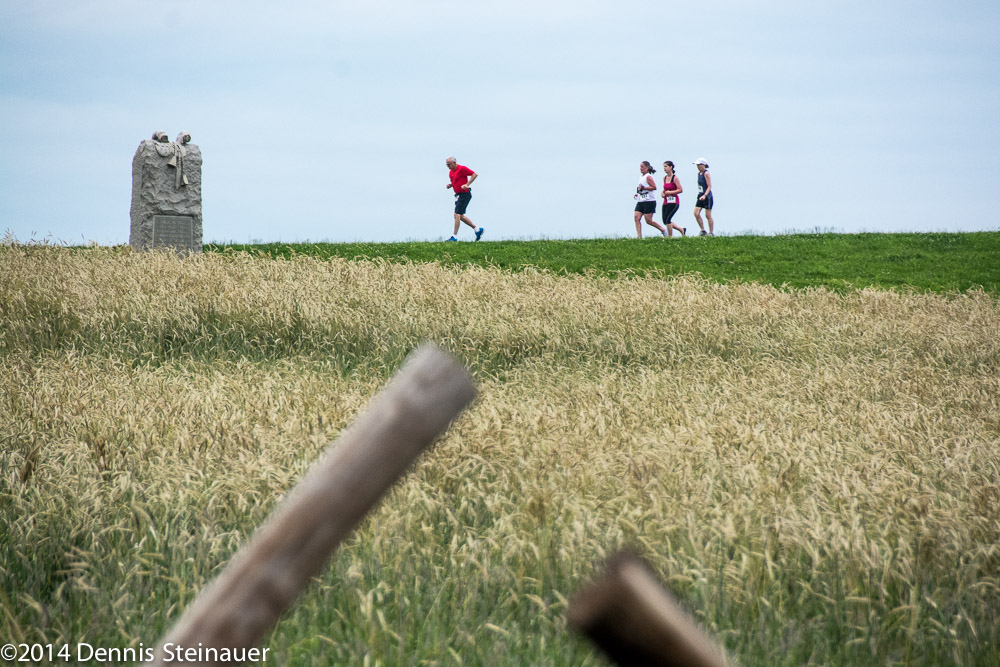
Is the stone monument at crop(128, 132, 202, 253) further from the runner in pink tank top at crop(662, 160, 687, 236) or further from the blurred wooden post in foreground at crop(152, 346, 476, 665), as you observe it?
the blurred wooden post in foreground at crop(152, 346, 476, 665)

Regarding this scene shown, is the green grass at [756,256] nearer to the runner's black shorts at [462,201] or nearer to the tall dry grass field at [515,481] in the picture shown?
the runner's black shorts at [462,201]

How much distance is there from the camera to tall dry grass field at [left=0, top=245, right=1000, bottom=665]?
126 inches

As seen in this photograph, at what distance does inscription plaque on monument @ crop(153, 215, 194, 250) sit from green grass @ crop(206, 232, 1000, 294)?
1.25 metres

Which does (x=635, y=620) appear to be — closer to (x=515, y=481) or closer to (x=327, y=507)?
(x=327, y=507)

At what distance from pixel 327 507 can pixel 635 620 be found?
Answer: 0.49 metres

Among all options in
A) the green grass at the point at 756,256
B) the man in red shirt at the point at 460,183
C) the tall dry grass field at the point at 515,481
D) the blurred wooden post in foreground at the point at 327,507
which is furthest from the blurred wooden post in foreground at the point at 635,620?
the man in red shirt at the point at 460,183

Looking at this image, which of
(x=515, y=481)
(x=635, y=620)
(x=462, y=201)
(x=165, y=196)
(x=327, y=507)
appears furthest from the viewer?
(x=462, y=201)

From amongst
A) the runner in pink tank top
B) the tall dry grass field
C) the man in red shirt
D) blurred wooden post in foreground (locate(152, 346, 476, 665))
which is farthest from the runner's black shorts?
blurred wooden post in foreground (locate(152, 346, 476, 665))

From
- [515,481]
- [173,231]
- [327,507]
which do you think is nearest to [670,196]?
[173,231]

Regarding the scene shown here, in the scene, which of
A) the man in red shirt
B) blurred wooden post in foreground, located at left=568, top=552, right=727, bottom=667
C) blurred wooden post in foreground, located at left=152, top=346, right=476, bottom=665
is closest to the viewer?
blurred wooden post in foreground, located at left=568, top=552, right=727, bottom=667

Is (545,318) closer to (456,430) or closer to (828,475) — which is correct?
(456,430)

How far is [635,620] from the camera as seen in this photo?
1.12 meters

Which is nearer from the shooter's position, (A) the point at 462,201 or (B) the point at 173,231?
(B) the point at 173,231

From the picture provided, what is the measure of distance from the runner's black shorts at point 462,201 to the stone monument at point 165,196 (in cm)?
576
